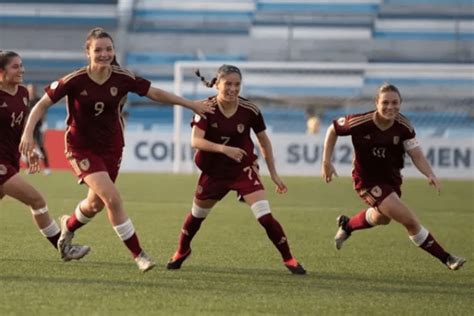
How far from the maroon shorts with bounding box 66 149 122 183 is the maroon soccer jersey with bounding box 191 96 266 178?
676 mm

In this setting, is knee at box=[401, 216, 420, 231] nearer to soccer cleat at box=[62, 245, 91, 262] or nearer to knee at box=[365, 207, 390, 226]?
knee at box=[365, 207, 390, 226]

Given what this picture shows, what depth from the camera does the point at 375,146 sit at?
917 centimetres

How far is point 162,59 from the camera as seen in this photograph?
35688 mm

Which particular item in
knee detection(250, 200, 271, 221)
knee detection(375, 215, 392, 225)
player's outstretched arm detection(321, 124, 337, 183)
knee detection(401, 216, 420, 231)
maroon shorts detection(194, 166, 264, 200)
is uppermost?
player's outstretched arm detection(321, 124, 337, 183)

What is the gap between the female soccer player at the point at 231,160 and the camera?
8680 millimetres

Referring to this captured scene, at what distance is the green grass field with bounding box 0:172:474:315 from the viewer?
6.91 meters

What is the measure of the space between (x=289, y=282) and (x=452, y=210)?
882 centimetres

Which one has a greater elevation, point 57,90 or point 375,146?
point 57,90

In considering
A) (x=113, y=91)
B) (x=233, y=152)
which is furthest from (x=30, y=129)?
(x=233, y=152)

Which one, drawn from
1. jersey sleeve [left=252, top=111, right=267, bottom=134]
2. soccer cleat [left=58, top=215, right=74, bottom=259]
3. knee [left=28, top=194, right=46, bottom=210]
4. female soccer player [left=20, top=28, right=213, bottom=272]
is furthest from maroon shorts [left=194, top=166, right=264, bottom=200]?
knee [left=28, top=194, right=46, bottom=210]

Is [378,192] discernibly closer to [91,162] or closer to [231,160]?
[231,160]

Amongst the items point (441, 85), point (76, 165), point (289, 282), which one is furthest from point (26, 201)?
point (441, 85)

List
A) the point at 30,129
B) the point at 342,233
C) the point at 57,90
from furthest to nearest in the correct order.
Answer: the point at 342,233 < the point at 57,90 < the point at 30,129

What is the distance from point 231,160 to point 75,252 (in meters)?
1.38
